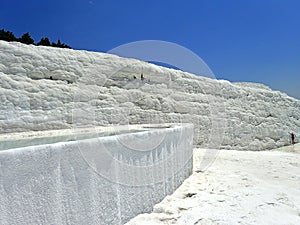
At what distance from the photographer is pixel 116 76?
6734 mm

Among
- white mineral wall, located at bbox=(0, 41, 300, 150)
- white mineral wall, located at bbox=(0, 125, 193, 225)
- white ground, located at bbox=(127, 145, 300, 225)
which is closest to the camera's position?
white mineral wall, located at bbox=(0, 125, 193, 225)

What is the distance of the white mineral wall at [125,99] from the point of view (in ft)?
16.1

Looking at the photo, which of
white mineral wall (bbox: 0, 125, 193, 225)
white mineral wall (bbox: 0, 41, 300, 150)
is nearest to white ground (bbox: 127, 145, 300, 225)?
white mineral wall (bbox: 0, 125, 193, 225)

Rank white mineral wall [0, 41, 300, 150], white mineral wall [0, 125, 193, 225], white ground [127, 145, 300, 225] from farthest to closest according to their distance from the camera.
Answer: white mineral wall [0, 41, 300, 150] < white ground [127, 145, 300, 225] < white mineral wall [0, 125, 193, 225]

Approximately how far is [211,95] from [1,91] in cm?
657

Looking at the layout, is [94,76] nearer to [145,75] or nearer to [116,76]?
[116,76]

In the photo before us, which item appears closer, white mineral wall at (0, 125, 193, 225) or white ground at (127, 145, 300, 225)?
white mineral wall at (0, 125, 193, 225)

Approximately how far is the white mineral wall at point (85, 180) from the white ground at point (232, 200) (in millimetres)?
257

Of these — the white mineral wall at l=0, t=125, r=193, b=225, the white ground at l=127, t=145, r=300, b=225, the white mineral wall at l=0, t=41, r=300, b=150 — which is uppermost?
the white mineral wall at l=0, t=41, r=300, b=150

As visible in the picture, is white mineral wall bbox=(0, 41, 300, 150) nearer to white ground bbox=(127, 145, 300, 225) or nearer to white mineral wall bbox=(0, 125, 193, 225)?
white ground bbox=(127, 145, 300, 225)

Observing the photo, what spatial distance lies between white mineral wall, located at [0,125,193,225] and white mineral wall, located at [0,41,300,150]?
2985mm

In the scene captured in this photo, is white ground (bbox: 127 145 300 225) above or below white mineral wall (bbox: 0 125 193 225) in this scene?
below

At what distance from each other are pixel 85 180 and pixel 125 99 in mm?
4889

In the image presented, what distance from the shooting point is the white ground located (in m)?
2.63
